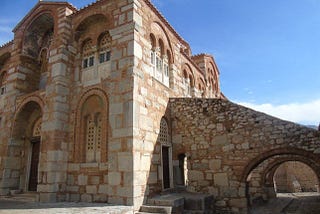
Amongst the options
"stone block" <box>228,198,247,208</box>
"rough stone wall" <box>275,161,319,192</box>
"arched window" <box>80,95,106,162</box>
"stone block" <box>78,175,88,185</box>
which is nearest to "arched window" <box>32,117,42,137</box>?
"arched window" <box>80,95,106,162</box>

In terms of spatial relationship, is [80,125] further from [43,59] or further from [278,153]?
[278,153]

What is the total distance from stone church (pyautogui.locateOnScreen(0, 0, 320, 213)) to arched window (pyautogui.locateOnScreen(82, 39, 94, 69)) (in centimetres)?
4

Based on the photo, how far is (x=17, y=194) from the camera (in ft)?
30.4

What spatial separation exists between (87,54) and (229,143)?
19.7 ft

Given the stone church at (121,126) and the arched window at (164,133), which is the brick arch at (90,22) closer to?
the stone church at (121,126)

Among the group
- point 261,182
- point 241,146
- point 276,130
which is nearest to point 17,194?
point 241,146

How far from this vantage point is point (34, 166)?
388 inches

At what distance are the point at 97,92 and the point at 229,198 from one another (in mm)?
5457

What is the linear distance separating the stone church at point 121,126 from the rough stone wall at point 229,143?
31mm

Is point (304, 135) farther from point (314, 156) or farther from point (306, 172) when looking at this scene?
point (306, 172)

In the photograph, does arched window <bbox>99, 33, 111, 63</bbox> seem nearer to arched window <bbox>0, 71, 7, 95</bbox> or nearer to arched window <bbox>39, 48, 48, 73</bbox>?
arched window <bbox>39, 48, 48, 73</bbox>

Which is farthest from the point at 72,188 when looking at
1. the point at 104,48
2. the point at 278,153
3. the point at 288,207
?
the point at 288,207

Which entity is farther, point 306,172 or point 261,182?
point 306,172

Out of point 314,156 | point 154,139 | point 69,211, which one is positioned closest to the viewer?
point 69,211
